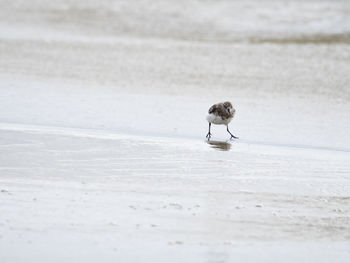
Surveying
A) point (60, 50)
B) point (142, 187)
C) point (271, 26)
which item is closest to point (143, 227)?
point (142, 187)

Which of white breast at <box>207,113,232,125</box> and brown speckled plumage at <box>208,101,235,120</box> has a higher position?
brown speckled plumage at <box>208,101,235,120</box>

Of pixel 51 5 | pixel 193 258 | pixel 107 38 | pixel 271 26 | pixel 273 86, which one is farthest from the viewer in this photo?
pixel 51 5

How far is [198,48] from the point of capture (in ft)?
54.5

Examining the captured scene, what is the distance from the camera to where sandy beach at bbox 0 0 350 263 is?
5.45 metres

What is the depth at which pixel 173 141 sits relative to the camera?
895 centimetres

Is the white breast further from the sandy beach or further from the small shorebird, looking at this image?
the sandy beach

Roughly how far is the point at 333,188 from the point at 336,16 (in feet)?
45.1

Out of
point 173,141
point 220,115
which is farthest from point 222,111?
point 173,141

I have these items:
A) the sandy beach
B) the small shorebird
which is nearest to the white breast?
the small shorebird

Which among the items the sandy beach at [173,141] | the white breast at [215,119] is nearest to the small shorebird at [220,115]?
the white breast at [215,119]

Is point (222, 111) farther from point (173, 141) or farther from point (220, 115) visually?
point (173, 141)

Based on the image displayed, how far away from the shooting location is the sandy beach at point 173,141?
5449 mm

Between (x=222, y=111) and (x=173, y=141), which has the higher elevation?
(x=222, y=111)

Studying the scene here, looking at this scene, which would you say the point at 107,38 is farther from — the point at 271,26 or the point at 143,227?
the point at 143,227
